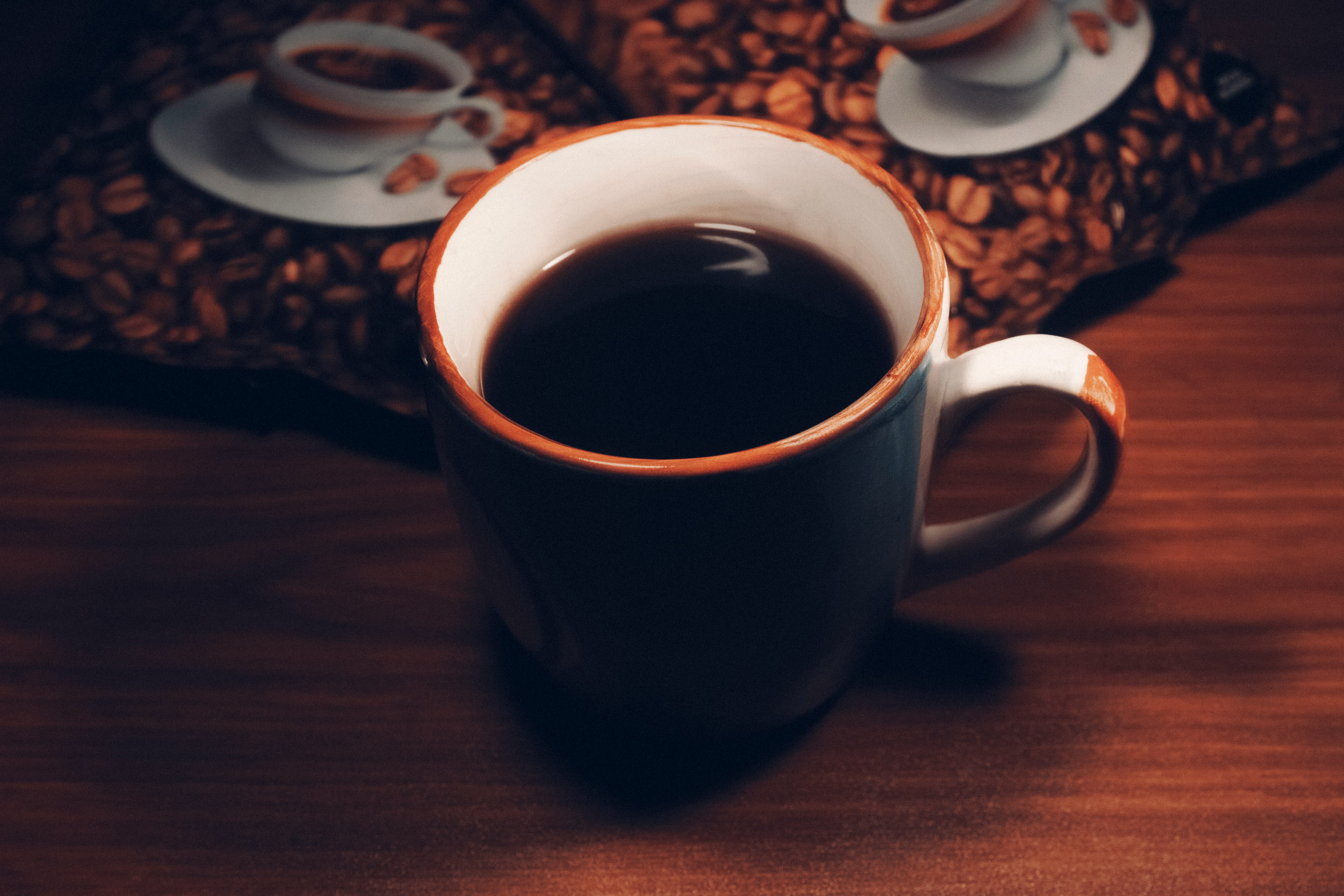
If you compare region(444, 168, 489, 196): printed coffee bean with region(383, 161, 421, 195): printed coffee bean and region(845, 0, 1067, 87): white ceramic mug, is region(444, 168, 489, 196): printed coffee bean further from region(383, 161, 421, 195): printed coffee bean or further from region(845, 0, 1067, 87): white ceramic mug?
region(845, 0, 1067, 87): white ceramic mug

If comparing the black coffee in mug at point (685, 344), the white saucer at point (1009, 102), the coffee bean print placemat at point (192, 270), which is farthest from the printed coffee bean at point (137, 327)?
the white saucer at point (1009, 102)

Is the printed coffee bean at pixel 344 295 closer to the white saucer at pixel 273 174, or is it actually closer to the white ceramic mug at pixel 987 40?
the white saucer at pixel 273 174

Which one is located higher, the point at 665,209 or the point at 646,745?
the point at 665,209

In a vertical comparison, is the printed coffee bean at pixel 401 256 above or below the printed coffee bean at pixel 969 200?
below

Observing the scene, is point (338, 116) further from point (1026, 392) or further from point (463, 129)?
point (1026, 392)

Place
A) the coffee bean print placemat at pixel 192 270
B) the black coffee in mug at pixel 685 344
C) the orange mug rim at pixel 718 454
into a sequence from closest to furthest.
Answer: the orange mug rim at pixel 718 454
the black coffee in mug at pixel 685 344
the coffee bean print placemat at pixel 192 270

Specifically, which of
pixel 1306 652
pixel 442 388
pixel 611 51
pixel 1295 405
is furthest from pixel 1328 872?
pixel 611 51

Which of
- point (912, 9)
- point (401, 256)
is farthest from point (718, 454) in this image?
point (912, 9)

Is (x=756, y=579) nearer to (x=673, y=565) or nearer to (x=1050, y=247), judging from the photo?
(x=673, y=565)
